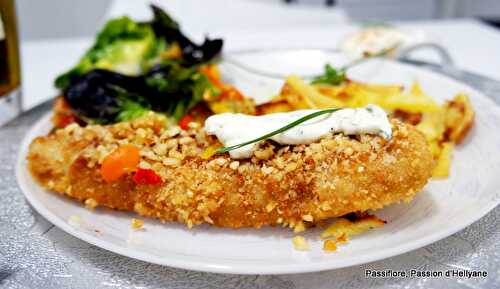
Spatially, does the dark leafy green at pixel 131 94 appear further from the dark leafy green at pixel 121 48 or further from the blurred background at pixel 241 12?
the blurred background at pixel 241 12

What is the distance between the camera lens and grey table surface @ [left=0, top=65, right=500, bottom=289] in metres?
1.53

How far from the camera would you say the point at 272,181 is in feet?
5.57

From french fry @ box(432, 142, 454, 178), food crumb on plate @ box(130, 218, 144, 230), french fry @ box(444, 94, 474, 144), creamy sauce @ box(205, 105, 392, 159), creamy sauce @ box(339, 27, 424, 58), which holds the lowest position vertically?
food crumb on plate @ box(130, 218, 144, 230)

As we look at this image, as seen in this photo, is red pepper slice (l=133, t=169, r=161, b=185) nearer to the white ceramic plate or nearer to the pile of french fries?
the white ceramic plate

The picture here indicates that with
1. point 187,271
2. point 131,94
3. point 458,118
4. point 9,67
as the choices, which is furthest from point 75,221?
point 458,118

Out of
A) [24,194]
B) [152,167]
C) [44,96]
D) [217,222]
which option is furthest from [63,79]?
[217,222]

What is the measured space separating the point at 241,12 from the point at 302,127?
4.78m

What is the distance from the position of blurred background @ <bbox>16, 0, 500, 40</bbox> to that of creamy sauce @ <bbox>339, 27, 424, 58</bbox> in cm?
164

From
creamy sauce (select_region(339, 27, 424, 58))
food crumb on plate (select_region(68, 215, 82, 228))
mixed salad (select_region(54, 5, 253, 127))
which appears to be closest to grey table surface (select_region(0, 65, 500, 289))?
food crumb on plate (select_region(68, 215, 82, 228))

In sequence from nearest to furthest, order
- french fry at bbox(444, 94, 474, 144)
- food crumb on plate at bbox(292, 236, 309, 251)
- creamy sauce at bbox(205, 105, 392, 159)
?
food crumb on plate at bbox(292, 236, 309, 251) < creamy sauce at bbox(205, 105, 392, 159) < french fry at bbox(444, 94, 474, 144)

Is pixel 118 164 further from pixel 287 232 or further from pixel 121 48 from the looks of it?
pixel 121 48

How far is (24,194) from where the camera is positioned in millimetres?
1931

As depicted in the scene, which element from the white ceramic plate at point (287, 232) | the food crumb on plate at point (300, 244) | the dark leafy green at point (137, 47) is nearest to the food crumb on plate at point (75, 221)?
the white ceramic plate at point (287, 232)

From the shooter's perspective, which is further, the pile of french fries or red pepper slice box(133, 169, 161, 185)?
the pile of french fries
